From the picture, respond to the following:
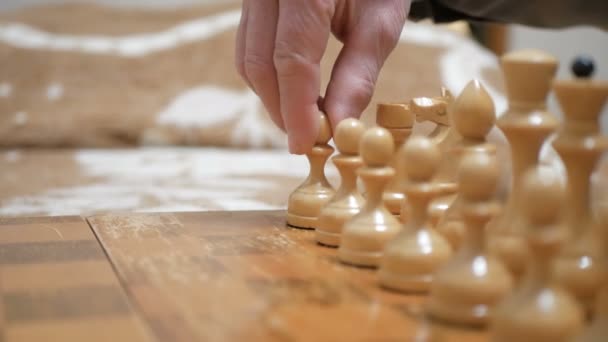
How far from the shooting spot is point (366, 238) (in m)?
0.72

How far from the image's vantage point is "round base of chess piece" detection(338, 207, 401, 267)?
2.35 feet

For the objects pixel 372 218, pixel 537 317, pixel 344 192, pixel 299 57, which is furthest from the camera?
pixel 299 57

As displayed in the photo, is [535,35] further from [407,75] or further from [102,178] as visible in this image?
[102,178]

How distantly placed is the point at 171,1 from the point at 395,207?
8.29 ft

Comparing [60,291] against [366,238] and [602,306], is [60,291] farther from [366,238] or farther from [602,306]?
[602,306]

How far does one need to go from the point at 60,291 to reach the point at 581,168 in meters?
0.43

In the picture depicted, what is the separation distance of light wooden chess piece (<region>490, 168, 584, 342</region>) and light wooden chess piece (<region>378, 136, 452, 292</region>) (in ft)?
0.42

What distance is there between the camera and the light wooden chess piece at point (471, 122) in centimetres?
68

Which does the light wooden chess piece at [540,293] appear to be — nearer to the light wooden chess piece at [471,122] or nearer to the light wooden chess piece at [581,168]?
the light wooden chess piece at [581,168]

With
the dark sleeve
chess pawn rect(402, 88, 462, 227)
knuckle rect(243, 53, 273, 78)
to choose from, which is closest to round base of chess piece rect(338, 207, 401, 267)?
chess pawn rect(402, 88, 462, 227)

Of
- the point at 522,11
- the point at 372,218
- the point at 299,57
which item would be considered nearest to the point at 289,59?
the point at 299,57

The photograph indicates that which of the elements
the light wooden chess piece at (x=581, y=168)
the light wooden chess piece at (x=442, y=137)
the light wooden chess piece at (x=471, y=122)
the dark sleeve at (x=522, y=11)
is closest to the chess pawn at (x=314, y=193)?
the light wooden chess piece at (x=442, y=137)

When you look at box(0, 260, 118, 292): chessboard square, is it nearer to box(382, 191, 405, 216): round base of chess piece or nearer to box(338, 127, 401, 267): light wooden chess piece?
box(338, 127, 401, 267): light wooden chess piece

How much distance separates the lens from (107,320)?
56cm
